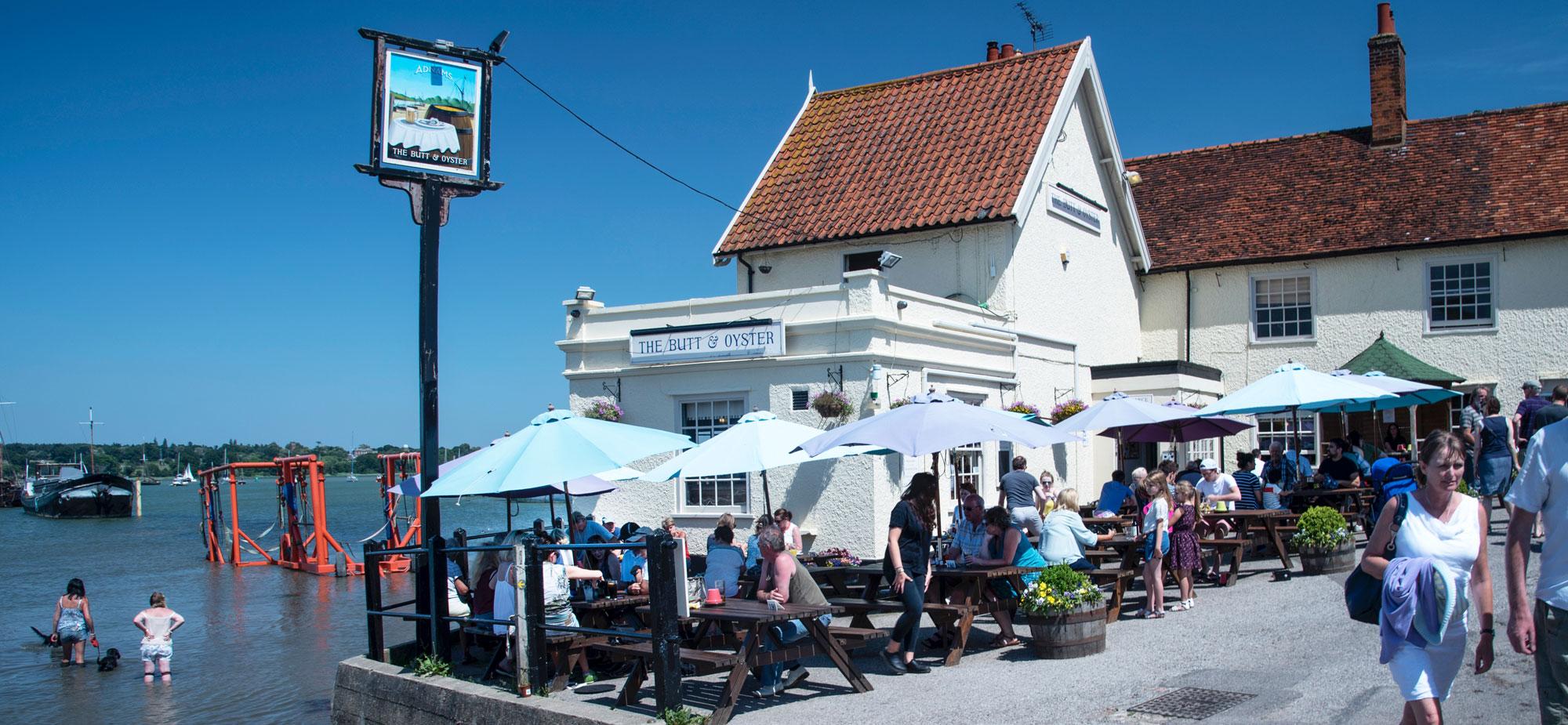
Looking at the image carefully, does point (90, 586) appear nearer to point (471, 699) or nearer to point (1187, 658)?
point (471, 699)

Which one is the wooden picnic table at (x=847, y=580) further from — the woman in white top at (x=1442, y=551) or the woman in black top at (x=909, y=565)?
the woman in white top at (x=1442, y=551)

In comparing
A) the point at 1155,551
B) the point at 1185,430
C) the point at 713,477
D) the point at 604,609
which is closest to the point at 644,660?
the point at 604,609

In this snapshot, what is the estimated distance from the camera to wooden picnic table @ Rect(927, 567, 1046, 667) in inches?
382

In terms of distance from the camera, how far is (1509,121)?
24500mm

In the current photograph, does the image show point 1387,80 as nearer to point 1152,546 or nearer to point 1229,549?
point 1229,549

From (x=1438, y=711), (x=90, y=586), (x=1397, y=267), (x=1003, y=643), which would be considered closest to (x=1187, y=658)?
(x=1003, y=643)

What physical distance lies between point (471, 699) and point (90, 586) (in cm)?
3362

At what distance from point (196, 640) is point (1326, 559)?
1859 cm

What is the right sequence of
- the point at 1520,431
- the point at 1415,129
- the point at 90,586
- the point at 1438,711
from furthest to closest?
the point at 90,586
the point at 1415,129
the point at 1520,431
the point at 1438,711

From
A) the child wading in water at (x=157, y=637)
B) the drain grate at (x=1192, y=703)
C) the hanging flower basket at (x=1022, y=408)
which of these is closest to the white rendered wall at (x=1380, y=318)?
the hanging flower basket at (x=1022, y=408)

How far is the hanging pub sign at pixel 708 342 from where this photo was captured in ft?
56.6

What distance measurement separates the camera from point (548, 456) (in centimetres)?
1073

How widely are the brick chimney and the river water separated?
66.0 feet

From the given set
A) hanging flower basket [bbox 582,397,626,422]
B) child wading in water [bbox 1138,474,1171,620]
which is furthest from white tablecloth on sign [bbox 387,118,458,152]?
child wading in water [bbox 1138,474,1171,620]
